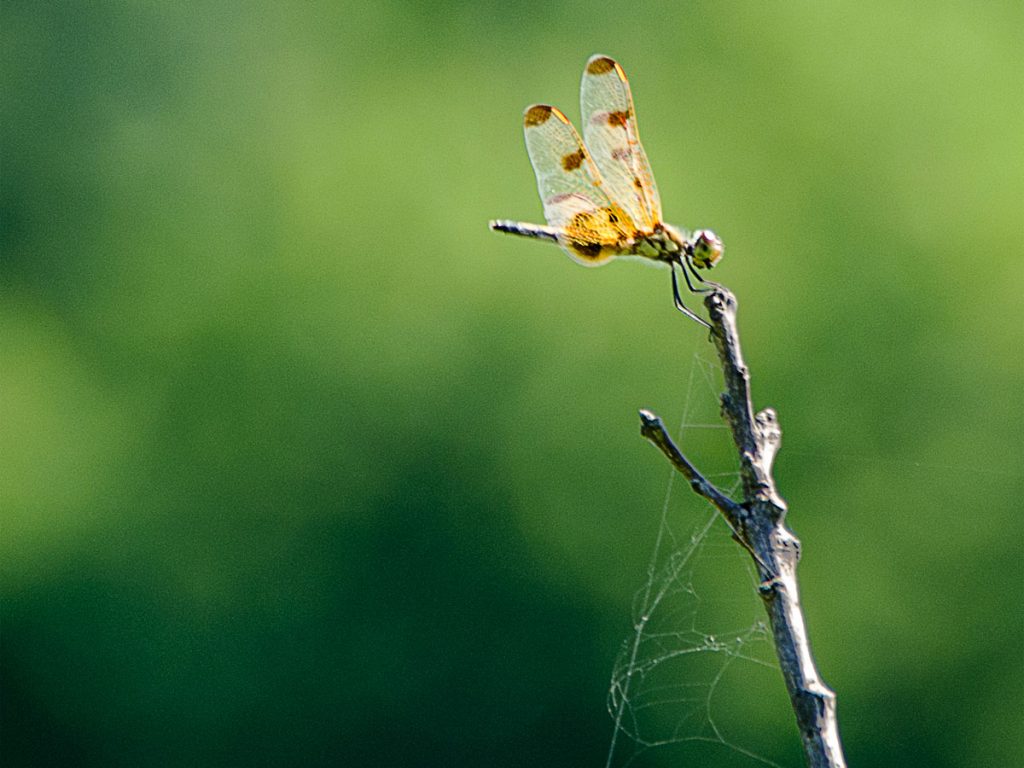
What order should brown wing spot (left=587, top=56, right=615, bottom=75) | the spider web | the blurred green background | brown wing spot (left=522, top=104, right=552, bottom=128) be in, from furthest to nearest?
the blurred green background
the spider web
brown wing spot (left=522, top=104, right=552, bottom=128)
brown wing spot (left=587, top=56, right=615, bottom=75)

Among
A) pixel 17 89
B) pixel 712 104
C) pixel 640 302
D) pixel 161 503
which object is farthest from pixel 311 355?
pixel 17 89

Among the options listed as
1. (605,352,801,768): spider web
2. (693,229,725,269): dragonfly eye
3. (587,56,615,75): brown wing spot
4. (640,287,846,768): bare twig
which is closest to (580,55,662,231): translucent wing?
(587,56,615,75): brown wing spot

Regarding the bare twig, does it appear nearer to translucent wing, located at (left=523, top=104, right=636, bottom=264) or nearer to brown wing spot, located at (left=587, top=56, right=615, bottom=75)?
translucent wing, located at (left=523, top=104, right=636, bottom=264)

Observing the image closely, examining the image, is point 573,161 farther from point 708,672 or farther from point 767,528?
point 708,672

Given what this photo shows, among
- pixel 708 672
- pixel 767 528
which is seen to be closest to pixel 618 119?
pixel 767 528

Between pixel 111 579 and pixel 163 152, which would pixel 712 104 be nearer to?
pixel 163 152

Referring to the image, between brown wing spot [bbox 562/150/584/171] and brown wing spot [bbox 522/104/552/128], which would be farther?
brown wing spot [bbox 522/104/552/128]

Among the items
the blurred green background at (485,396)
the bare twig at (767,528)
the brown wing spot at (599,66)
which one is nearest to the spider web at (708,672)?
the blurred green background at (485,396)

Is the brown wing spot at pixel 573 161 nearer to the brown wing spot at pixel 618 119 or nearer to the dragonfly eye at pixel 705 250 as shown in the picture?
the brown wing spot at pixel 618 119
